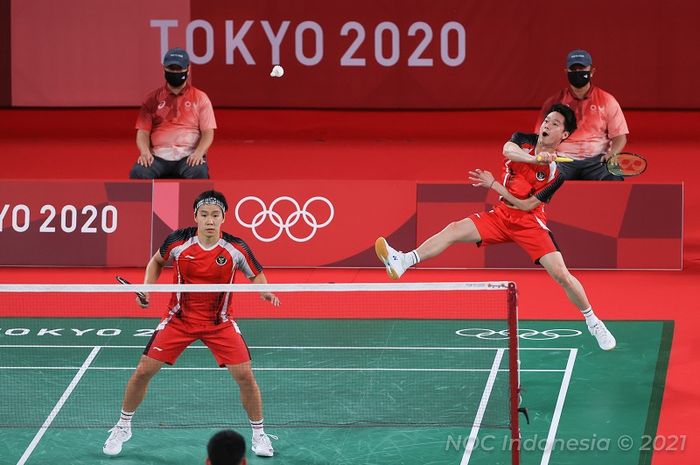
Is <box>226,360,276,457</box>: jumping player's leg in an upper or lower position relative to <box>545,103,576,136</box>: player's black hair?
lower

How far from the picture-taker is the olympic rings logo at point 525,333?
11.3 m

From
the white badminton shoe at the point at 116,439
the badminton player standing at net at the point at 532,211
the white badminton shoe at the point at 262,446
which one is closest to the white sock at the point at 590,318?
the badminton player standing at net at the point at 532,211

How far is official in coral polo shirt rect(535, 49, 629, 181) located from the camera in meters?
13.9

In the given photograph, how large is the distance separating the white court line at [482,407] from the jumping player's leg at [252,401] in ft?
3.92

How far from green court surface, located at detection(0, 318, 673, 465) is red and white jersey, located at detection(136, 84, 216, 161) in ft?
9.03

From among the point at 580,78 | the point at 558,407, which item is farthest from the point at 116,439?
the point at 580,78

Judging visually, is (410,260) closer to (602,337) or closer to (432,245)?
(432,245)

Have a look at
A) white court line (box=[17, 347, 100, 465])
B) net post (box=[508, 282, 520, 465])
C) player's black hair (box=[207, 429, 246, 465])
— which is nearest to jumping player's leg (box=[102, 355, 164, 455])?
white court line (box=[17, 347, 100, 465])

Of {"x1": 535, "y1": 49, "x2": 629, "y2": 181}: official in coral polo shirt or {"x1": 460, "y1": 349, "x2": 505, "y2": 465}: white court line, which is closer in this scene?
{"x1": 460, "y1": 349, "x2": 505, "y2": 465}: white court line

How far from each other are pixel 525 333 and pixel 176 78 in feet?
15.5

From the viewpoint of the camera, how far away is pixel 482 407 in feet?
31.3

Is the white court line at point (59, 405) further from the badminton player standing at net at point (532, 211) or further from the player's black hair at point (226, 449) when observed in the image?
the player's black hair at point (226, 449)

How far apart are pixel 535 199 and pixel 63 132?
10254 millimetres

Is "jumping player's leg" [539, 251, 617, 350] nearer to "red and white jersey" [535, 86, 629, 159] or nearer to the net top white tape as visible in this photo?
the net top white tape
